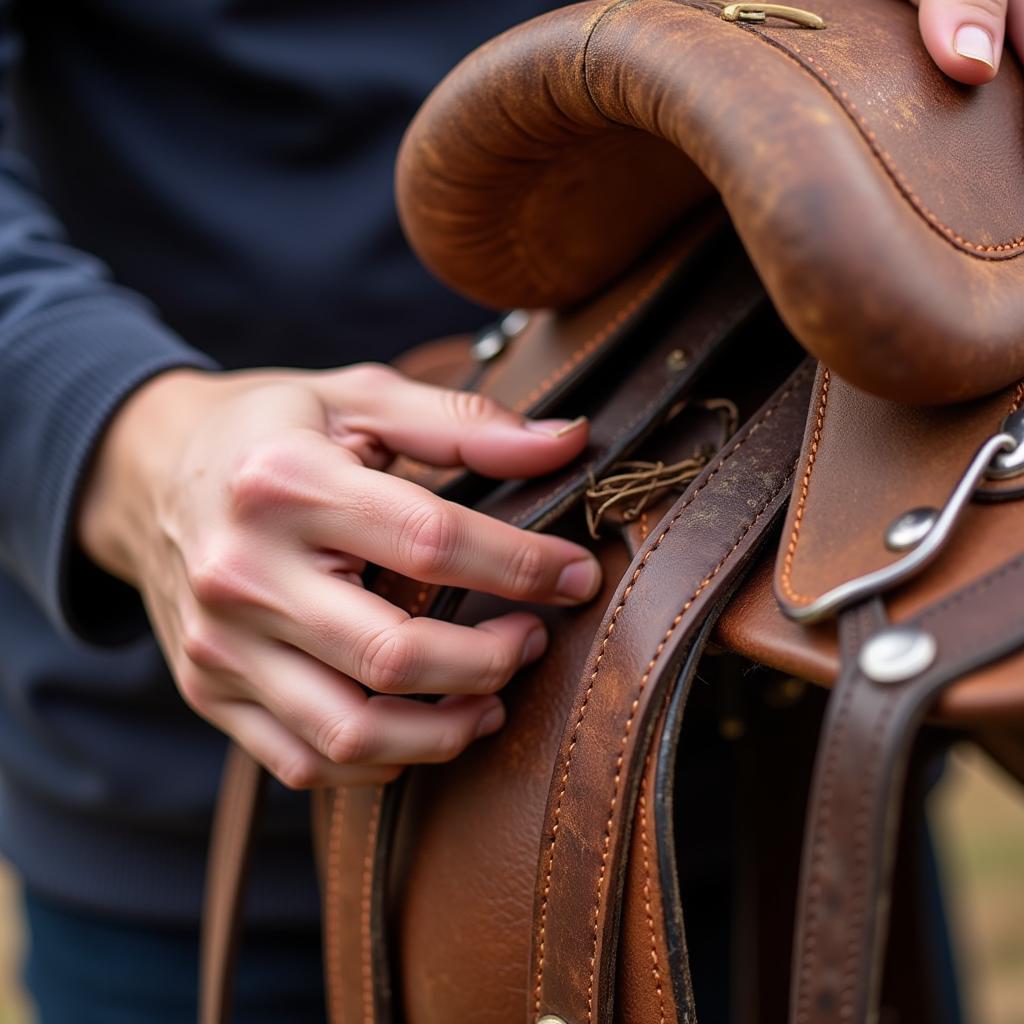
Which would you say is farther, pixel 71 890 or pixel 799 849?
pixel 71 890

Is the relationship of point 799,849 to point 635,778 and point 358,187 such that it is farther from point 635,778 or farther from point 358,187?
point 358,187

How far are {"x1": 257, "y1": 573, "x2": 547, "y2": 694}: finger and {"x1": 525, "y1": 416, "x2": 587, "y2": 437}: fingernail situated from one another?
132 millimetres

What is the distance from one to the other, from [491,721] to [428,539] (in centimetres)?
13

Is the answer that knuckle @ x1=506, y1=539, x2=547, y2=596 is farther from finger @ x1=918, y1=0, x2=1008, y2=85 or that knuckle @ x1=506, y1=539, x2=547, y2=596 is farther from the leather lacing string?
finger @ x1=918, y1=0, x2=1008, y2=85

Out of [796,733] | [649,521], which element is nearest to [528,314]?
[649,521]

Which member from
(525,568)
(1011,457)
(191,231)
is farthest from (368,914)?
(191,231)

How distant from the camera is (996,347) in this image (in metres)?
0.51

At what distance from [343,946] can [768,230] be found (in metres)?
0.55

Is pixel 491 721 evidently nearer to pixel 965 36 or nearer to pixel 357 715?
pixel 357 715

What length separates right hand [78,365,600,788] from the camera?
640mm

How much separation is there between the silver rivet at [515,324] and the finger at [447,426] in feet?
0.52

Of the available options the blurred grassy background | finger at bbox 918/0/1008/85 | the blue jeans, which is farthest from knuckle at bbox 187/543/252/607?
the blurred grassy background

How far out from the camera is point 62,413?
0.87 metres

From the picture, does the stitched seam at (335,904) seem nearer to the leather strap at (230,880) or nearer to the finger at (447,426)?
the leather strap at (230,880)
